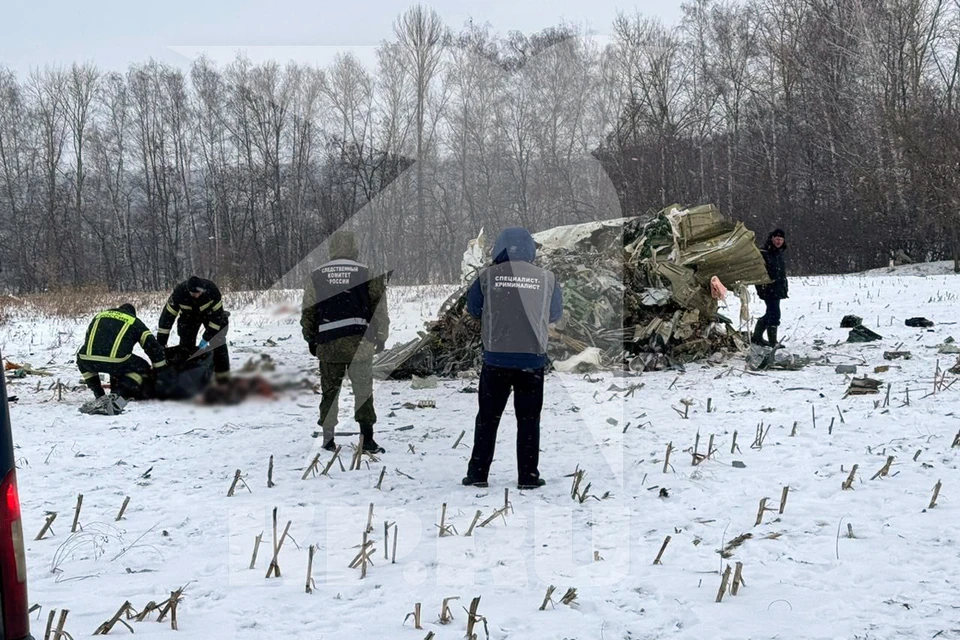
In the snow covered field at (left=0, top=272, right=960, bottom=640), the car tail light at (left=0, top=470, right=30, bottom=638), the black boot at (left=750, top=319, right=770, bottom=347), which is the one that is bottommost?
the snow covered field at (left=0, top=272, right=960, bottom=640)

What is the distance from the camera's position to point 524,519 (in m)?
4.54

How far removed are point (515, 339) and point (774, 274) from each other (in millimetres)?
6023

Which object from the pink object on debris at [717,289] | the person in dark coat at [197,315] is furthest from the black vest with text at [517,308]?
the pink object on debris at [717,289]

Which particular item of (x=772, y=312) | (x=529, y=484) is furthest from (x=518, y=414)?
(x=772, y=312)

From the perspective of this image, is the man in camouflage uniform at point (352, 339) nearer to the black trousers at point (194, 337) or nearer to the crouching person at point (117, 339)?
the crouching person at point (117, 339)

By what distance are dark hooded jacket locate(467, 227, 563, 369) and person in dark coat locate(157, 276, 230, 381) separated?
10.3 ft

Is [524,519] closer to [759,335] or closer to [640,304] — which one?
[640,304]

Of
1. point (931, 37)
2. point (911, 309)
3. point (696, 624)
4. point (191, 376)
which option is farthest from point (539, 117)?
point (931, 37)

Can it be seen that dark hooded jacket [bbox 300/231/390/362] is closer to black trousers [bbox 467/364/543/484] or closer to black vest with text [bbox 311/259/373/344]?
black vest with text [bbox 311/259/373/344]

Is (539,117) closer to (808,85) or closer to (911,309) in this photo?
(911,309)

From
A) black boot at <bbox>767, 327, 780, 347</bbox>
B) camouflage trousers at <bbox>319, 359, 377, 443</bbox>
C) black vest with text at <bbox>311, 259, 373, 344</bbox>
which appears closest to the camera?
black vest with text at <bbox>311, 259, 373, 344</bbox>

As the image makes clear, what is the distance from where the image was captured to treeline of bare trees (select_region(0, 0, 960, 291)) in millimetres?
2059

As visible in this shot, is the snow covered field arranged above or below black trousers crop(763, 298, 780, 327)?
below

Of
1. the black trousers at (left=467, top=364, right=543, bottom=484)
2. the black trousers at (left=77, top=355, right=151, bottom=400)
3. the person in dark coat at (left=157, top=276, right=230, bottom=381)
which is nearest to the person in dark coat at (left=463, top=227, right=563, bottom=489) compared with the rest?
the black trousers at (left=467, top=364, right=543, bottom=484)
